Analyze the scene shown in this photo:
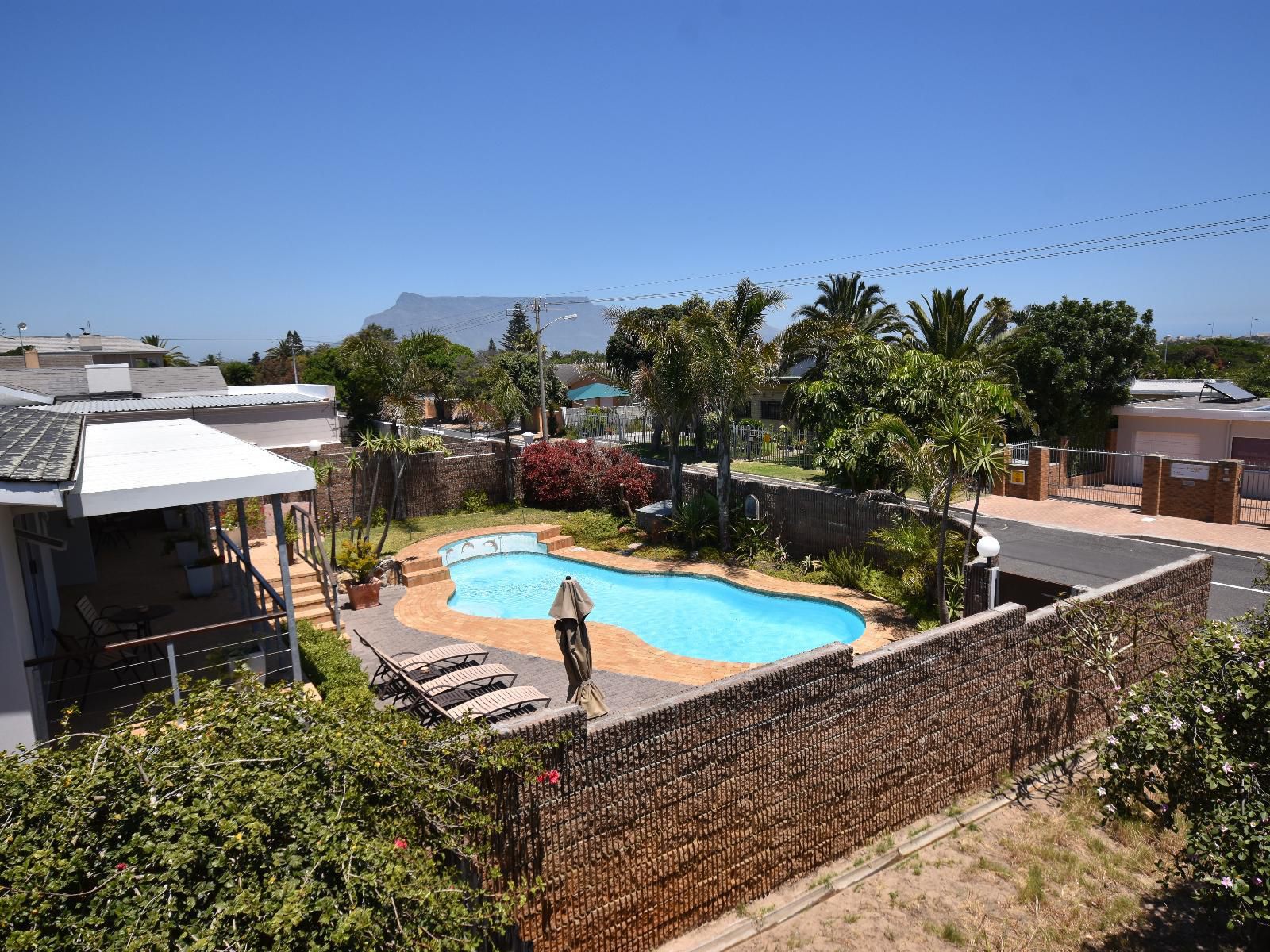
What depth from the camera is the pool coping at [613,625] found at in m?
13.1

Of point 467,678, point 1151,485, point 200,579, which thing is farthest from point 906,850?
point 1151,485

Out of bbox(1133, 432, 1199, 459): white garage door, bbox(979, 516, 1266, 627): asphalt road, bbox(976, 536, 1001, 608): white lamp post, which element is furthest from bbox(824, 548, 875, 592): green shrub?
bbox(1133, 432, 1199, 459): white garage door

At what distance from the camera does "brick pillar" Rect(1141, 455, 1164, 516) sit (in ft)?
69.6

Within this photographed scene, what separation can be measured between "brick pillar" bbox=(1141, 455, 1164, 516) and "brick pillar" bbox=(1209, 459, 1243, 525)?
121 cm

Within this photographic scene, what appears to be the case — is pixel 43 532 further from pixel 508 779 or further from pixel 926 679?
pixel 926 679

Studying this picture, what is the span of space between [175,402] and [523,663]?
51.9 ft

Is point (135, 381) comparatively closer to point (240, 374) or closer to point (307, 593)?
point (307, 593)

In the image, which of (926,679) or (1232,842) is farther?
(926,679)

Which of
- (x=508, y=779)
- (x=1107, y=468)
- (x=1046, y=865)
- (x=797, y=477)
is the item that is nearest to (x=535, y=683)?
(x=508, y=779)

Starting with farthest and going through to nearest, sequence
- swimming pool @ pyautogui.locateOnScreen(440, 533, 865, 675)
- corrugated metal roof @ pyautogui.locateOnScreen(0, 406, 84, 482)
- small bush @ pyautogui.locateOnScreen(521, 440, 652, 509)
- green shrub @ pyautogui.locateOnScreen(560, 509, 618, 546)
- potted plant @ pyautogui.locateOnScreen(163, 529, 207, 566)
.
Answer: small bush @ pyautogui.locateOnScreen(521, 440, 652, 509)
green shrub @ pyautogui.locateOnScreen(560, 509, 618, 546)
swimming pool @ pyautogui.locateOnScreen(440, 533, 865, 675)
potted plant @ pyautogui.locateOnScreen(163, 529, 207, 566)
corrugated metal roof @ pyautogui.locateOnScreen(0, 406, 84, 482)

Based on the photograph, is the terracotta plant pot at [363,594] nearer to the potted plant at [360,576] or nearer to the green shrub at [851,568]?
the potted plant at [360,576]

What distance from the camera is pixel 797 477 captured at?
93.1 feet

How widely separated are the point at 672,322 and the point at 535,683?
409 inches

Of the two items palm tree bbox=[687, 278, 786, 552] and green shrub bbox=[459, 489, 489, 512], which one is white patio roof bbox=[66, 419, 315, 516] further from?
green shrub bbox=[459, 489, 489, 512]
